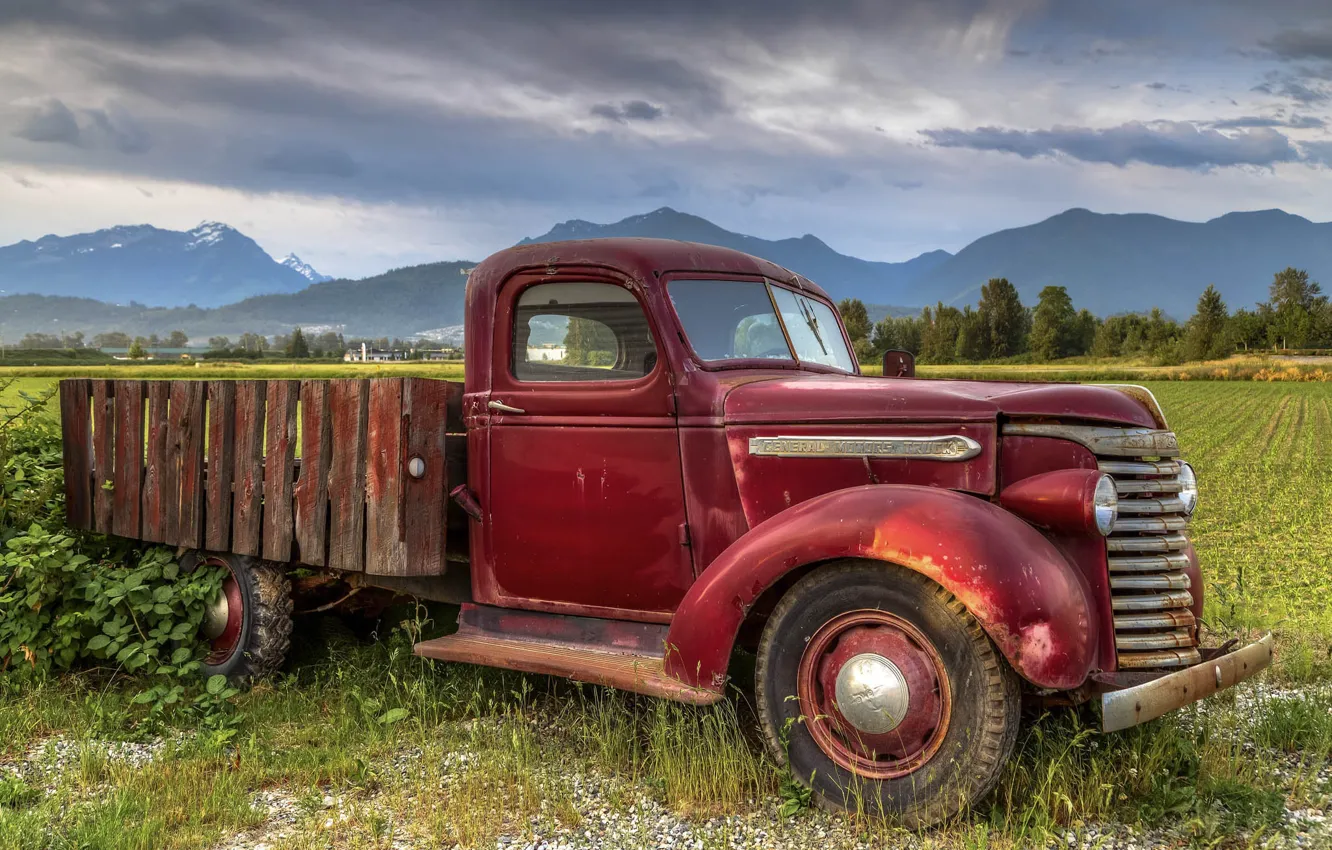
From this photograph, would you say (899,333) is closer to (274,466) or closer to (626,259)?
(274,466)

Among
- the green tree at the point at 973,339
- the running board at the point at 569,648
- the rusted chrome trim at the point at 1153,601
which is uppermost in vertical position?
the green tree at the point at 973,339

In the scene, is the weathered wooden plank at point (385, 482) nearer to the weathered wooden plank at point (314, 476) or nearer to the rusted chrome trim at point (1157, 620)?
the weathered wooden plank at point (314, 476)

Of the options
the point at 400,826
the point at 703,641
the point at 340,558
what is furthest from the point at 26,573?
the point at 703,641

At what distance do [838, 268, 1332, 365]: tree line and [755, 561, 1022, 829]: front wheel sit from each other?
316 ft

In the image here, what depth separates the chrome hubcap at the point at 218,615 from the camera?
5.46 m

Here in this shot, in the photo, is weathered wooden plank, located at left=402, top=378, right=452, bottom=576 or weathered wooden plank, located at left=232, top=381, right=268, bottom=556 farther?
weathered wooden plank, located at left=232, top=381, right=268, bottom=556

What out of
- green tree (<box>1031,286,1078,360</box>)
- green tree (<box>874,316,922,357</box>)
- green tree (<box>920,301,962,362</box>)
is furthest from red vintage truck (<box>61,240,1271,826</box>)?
green tree (<box>920,301,962,362</box>)

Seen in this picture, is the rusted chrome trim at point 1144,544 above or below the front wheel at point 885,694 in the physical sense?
above

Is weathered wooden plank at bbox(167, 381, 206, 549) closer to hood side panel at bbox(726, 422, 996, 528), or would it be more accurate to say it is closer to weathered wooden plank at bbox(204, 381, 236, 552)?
weathered wooden plank at bbox(204, 381, 236, 552)

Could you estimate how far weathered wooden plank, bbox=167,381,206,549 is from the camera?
544cm

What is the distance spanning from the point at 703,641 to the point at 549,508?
1137 mm

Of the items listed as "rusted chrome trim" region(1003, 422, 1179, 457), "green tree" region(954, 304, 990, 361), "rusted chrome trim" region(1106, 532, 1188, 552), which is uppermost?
"green tree" region(954, 304, 990, 361)

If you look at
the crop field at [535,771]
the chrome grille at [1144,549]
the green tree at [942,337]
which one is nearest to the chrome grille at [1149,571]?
the chrome grille at [1144,549]

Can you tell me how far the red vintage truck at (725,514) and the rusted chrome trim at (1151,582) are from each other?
0.02m
